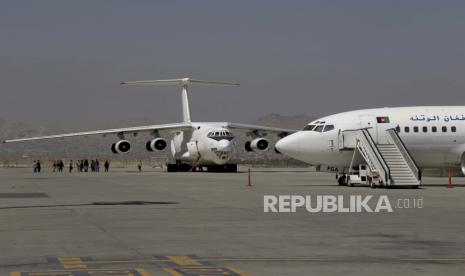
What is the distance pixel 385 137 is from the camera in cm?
3359

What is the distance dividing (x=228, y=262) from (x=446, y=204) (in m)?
12.8

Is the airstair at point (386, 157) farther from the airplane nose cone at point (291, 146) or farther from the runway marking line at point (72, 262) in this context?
the runway marking line at point (72, 262)

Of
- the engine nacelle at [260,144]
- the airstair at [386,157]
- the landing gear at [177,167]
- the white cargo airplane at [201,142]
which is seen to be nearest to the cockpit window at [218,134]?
the white cargo airplane at [201,142]

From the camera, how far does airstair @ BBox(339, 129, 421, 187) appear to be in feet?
103

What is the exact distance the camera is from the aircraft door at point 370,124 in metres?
33.7

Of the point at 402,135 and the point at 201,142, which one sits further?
the point at 201,142

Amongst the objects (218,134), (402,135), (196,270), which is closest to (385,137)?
(402,135)

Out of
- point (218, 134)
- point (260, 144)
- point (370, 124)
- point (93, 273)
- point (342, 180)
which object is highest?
point (218, 134)

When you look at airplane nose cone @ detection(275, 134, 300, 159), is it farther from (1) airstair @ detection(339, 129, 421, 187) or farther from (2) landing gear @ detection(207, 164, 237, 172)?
(2) landing gear @ detection(207, 164, 237, 172)

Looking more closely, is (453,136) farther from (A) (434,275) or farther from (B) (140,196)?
(A) (434,275)

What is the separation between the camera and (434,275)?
32.4 feet

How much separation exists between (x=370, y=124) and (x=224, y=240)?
69.0ft

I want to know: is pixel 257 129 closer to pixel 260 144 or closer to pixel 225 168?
pixel 260 144

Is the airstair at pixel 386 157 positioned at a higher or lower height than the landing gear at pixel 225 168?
higher
